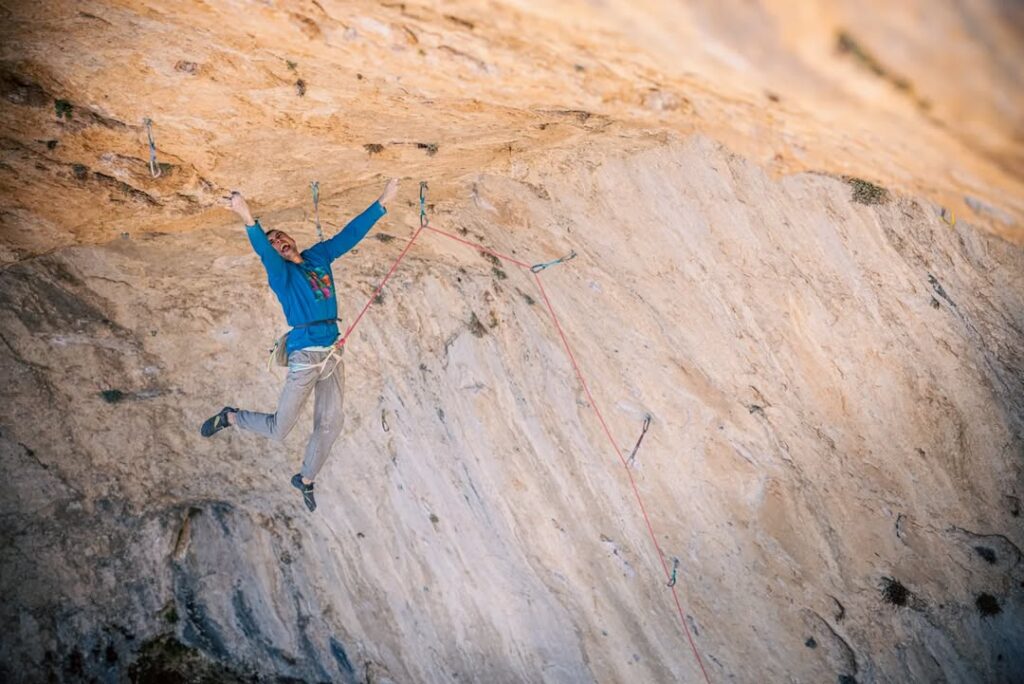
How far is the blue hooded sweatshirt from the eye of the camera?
729 cm

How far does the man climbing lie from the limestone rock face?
1.84ft

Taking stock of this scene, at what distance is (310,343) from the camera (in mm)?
7438

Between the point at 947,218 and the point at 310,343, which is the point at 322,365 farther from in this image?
the point at 947,218

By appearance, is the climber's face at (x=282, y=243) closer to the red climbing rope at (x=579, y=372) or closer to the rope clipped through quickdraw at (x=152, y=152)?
the rope clipped through quickdraw at (x=152, y=152)

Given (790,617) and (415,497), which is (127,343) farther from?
(790,617)

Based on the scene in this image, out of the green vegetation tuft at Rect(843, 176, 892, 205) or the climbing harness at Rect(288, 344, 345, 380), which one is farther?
the green vegetation tuft at Rect(843, 176, 892, 205)

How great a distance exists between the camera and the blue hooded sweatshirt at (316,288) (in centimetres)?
729

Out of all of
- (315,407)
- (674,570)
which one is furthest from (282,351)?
(674,570)

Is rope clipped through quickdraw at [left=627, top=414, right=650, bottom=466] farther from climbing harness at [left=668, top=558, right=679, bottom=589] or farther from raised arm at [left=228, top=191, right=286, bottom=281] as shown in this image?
raised arm at [left=228, top=191, right=286, bottom=281]

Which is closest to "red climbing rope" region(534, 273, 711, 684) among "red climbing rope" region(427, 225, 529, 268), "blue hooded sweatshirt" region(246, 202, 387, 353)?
"red climbing rope" region(427, 225, 529, 268)

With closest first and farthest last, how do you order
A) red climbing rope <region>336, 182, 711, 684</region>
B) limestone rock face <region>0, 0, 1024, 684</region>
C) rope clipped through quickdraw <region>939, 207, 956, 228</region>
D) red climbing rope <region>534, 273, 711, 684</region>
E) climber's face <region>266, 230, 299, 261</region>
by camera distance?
limestone rock face <region>0, 0, 1024, 684</region>, climber's face <region>266, 230, 299, 261</region>, rope clipped through quickdraw <region>939, 207, 956, 228</region>, red climbing rope <region>336, 182, 711, 684</region>, red climbing rope <region>534, 273, 711, 684</region>

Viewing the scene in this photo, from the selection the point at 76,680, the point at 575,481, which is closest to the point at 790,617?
the point at 575,481

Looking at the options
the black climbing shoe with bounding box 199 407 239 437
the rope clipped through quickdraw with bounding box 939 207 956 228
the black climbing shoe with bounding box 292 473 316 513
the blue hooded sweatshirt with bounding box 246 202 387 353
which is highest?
the rope clipped through quickdraw with bounding box 939 207 956 228

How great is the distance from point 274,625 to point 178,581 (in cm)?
102
